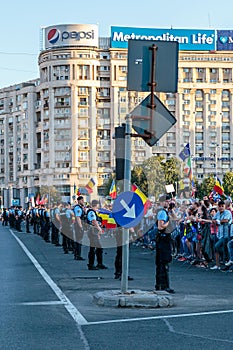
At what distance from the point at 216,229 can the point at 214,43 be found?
94.0m

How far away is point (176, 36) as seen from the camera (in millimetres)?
109625

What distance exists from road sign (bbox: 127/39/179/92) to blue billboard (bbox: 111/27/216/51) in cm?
9623

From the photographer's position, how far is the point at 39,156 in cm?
11462

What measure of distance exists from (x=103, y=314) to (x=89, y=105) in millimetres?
96864

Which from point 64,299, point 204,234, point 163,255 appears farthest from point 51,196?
point 64,299

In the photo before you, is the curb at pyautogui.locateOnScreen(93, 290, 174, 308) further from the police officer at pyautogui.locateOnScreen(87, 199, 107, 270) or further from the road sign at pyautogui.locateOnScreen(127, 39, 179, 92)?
the police officer at pyautogui.locateOnScreen(87, 199, 107, 270)

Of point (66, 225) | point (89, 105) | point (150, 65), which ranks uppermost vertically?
point (89, 105)

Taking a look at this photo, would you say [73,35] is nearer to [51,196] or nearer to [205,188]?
[205,188]

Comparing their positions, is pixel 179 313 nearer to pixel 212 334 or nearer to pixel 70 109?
pixel 212 334

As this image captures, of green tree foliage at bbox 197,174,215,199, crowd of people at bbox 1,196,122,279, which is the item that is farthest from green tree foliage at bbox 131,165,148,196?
green tree foliage at bbox 197,174,215,199

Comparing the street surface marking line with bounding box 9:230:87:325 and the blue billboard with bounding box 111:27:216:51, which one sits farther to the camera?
the blue billboard with bounding box 111:27:216:51

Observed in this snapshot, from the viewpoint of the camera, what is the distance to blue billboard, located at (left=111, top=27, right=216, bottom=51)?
107 metres

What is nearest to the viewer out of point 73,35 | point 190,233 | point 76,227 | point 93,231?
point 93,231

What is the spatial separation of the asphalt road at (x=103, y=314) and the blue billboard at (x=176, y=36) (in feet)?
301
